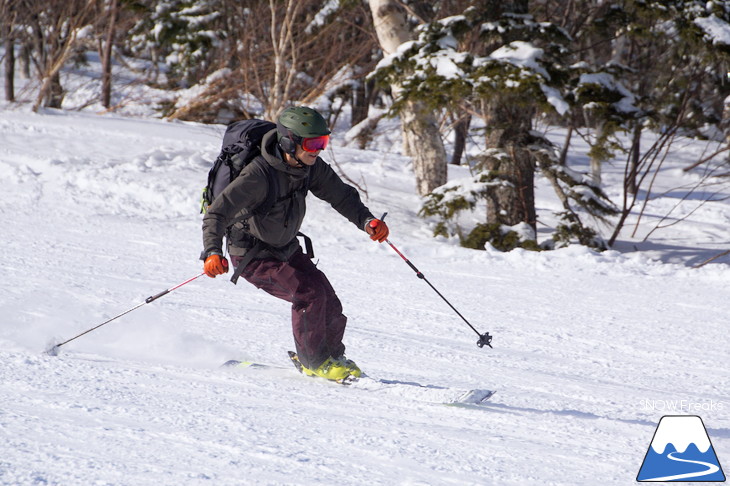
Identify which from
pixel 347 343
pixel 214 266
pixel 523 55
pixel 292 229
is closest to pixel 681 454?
pixel 292 229

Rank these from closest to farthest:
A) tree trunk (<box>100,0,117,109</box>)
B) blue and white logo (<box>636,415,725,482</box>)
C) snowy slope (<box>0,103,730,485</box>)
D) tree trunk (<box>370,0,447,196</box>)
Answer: snowy slope (<box>0,103,730,485</box>) < blue and white logo (<box>636,415,725,482</box>) < tree trunk (<box>370,0,447,196</box>) < tree trunk (<box>100,0,117,109</box>)

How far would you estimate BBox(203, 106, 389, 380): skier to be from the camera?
390 cm

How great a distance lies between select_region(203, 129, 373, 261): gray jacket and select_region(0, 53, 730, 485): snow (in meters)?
0.75

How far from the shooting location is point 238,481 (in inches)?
97.7

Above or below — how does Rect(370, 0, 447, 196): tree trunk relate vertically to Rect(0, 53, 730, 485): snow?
above

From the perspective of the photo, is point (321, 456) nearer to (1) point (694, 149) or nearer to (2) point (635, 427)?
(2) point (635, 427)

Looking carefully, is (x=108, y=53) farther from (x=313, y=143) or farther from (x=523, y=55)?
(x=313, y=143)

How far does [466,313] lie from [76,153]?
7127 mm

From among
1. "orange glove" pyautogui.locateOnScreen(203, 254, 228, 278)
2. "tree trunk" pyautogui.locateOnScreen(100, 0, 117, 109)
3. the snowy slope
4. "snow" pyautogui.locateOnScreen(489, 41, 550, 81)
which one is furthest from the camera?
"tree trunk" pyautogui.locateOnScreen(100, 0, 117, 109)

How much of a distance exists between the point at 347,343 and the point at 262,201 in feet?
5.74

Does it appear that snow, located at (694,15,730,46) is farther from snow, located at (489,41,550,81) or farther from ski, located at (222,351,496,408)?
ski, located at (222,351,496,408)

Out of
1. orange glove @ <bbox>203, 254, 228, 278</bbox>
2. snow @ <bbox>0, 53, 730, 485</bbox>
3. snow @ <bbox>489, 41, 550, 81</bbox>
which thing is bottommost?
snow @ <bbox>0, 53, 730, 485</bbox>

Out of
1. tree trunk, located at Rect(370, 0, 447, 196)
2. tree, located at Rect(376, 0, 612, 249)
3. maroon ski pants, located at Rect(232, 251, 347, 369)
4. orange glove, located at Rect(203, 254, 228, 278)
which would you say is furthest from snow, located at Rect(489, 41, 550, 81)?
orange glove, located at Rect(203, 254, 228, 278)

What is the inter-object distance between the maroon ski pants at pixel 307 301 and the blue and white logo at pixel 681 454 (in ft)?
5.97
